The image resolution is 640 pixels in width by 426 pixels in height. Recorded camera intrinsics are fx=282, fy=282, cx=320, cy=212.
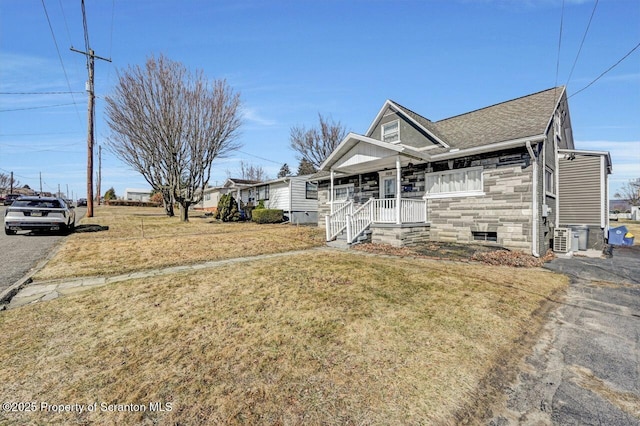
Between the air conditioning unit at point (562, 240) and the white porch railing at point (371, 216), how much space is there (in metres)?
4.51

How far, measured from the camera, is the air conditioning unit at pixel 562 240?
32.9 ft

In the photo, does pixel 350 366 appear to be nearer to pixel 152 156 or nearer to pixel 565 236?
pixel 565 236

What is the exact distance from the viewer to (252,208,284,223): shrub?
20.1 m

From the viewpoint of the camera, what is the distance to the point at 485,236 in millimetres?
10102

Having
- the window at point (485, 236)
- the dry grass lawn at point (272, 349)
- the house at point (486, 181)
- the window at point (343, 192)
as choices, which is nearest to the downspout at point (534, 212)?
the house at point (486, 181)

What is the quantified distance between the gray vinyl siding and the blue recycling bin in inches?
127

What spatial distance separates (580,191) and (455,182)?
5.43 meters

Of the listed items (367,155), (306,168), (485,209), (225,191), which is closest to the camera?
(485,209)

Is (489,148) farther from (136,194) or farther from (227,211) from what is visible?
(136,194)

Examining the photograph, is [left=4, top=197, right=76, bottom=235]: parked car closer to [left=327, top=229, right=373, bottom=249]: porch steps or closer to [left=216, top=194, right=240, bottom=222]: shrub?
[left=216, top=194, right=240, bottom=222]: shrub

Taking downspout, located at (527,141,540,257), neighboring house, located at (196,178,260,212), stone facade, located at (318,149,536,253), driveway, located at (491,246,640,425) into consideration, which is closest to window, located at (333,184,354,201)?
stone facade, located at (318,149,536,253)

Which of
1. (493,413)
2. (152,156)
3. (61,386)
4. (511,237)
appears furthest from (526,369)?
(152,156)

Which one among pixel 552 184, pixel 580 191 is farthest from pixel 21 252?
pixel 580 191

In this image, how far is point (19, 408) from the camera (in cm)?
230
